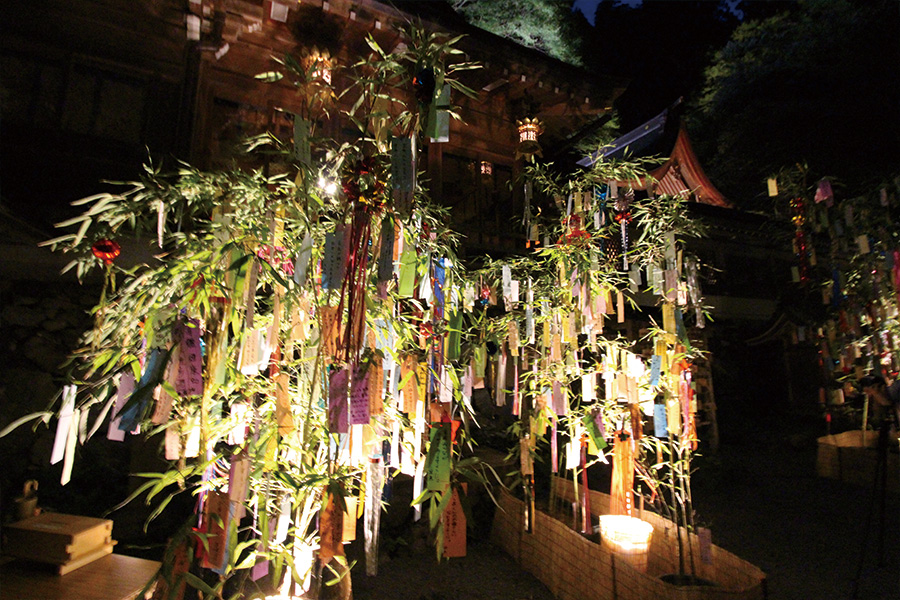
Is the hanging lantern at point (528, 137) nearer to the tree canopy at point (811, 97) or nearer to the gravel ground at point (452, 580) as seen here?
the gravel ground at point (452, 580)

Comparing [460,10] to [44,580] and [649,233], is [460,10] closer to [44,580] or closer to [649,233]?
[649,233]

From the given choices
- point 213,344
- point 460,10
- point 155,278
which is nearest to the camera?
point 213,344

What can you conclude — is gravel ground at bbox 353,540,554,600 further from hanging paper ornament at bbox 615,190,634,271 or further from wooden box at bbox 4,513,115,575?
hanging paper ornament at bbox 615,190,634,271

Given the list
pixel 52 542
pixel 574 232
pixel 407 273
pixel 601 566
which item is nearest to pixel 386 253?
pixel 407 273

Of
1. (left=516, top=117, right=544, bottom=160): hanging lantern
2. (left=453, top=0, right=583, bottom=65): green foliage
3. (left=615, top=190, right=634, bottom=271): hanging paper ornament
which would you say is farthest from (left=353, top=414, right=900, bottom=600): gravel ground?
(left=453, top=0, right=583, bottom=65): green foliage

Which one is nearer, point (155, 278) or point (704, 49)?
point (155, 278)

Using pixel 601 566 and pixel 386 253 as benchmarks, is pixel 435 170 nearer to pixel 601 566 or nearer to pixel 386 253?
pixel 386 253

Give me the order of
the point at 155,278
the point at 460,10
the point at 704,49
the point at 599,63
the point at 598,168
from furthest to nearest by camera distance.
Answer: the point at 704,49, the point at 599,63, the point at 460,10, the point at 598,168, the point at 155,278

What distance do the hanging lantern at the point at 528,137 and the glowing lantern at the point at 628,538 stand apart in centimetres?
477

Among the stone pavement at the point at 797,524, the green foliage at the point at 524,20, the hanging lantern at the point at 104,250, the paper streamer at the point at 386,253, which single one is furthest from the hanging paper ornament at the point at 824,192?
the green foliage at the point at 524,20

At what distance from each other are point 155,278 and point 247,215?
508 millimetres

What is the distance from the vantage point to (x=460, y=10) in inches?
596

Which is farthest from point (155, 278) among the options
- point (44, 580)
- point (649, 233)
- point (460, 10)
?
point (460, 10)

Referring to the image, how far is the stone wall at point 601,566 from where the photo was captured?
269 centimetres
